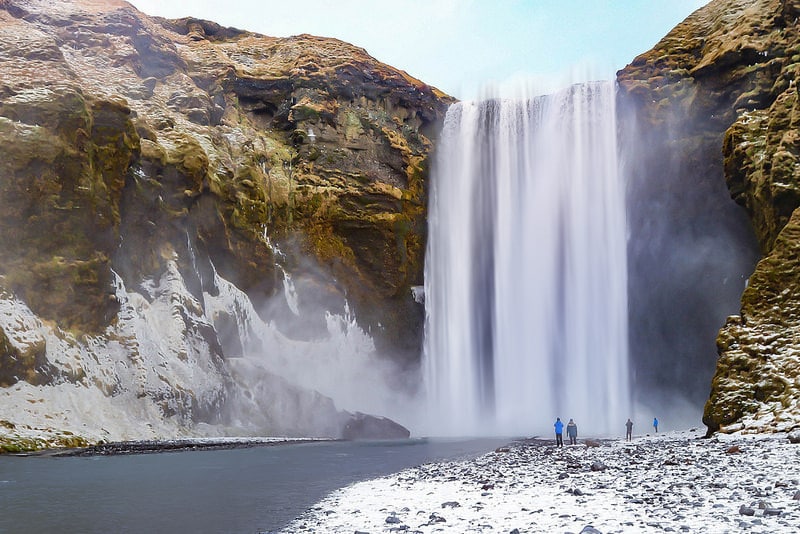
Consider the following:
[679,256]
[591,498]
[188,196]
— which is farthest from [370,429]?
[591,498]

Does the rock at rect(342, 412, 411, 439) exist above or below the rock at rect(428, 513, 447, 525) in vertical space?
below

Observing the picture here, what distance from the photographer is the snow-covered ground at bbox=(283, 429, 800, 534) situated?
28.3 feet

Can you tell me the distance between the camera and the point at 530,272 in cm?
5625

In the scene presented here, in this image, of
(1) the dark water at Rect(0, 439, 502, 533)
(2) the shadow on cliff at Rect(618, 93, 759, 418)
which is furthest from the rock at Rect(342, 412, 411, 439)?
(2) the shadow on cliff at Rect(618, 93, 759, 418)

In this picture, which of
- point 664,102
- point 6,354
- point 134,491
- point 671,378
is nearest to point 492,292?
point 671,378

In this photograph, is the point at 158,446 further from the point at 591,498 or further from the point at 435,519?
the point at 591,498

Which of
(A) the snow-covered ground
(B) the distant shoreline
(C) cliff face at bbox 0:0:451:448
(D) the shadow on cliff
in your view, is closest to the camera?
(A) the snow-covered ground

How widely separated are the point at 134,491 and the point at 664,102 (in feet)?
159

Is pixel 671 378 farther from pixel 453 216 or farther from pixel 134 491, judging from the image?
pixel 134 491

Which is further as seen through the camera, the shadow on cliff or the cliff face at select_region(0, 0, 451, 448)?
the shadow on cliff

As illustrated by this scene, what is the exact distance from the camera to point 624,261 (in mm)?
52500

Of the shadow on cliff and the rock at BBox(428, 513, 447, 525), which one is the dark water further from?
the shadow on cliff

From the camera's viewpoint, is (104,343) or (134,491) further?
(104,343)

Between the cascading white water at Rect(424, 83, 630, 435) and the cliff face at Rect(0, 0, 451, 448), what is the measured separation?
3715 mm
